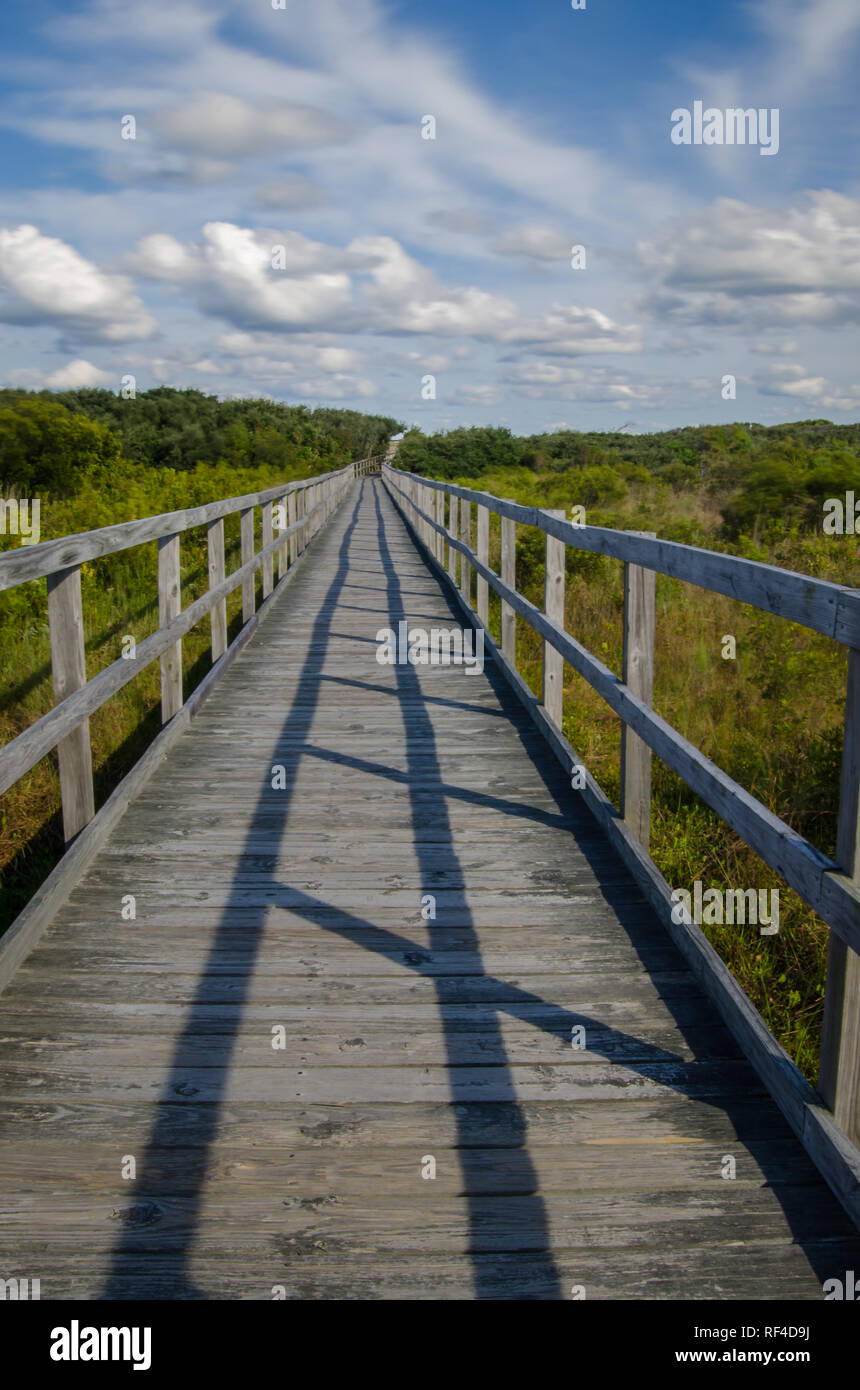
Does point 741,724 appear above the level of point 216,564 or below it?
below

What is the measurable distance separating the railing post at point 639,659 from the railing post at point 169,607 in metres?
2.72

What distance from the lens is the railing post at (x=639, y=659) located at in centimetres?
409

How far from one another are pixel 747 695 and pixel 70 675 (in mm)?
6442

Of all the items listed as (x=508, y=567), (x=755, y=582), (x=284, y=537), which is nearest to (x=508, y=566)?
(x=508, y=567)

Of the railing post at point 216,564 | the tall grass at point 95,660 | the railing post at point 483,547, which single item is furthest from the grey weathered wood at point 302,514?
the railing post at point 216,564

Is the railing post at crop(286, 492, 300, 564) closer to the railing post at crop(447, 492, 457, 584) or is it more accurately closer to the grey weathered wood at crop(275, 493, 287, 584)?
the grey weathered wood at crop(275, 493, 287, 584)

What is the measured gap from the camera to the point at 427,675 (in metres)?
8.31

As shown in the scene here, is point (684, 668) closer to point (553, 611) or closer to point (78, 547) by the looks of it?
point (553, 611)

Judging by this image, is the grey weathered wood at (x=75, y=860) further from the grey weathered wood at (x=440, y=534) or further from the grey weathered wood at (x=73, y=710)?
the grey weathered wood at (x=440, y=534)

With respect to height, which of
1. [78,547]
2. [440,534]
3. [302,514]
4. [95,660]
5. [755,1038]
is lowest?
[755,1038]

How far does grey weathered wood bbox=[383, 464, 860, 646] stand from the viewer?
89.6 inches

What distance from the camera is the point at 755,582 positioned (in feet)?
8.96

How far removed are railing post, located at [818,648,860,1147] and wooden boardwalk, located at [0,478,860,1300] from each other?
210mm
